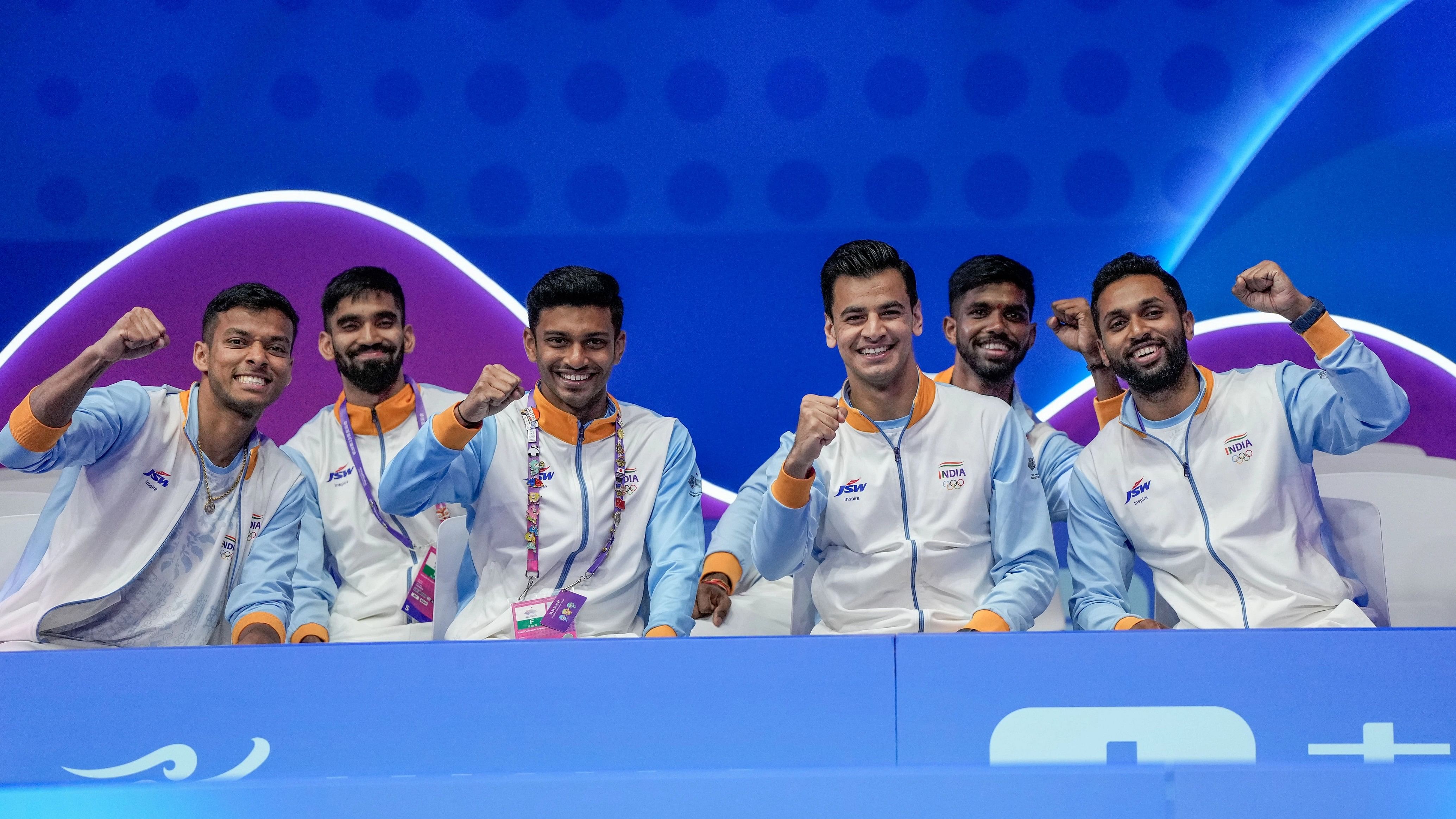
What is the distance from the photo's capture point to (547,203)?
434 cm

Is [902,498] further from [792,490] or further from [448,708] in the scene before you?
[448,708]

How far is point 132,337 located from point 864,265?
6.17 ft

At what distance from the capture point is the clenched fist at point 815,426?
8.36 feet

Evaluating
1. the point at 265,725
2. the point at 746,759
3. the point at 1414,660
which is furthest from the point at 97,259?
the point at 1414,660

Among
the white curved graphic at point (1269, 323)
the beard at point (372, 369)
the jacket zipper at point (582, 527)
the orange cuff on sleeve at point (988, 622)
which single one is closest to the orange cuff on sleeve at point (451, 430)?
the jacket zipper at point (582, 527)

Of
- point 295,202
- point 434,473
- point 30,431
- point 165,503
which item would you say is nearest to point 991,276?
point 434,473

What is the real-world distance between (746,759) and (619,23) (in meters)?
3.36

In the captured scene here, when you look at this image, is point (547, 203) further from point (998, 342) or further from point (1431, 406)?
point (1431, 406)

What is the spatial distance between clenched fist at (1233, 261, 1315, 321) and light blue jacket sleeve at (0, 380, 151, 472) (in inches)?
118

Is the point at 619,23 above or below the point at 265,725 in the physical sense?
above

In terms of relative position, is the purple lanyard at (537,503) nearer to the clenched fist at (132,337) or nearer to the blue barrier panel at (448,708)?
the clenched fist at (132,337)

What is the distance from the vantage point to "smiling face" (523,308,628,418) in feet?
9.98

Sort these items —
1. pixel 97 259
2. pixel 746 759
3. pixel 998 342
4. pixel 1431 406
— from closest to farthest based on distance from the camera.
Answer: pixel 746 759 < pixel 998 342 < pixel 1431 406 < pixel 97 259

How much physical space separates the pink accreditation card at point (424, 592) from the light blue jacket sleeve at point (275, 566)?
0.33m
